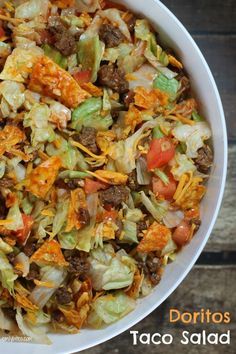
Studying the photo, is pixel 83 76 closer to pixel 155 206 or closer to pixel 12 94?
pixel 12 94

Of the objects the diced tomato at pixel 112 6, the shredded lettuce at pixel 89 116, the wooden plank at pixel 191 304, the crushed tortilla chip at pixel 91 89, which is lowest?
the wooden plank at pixel 191 304

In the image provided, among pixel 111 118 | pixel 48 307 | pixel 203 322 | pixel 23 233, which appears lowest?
pixel 203 322

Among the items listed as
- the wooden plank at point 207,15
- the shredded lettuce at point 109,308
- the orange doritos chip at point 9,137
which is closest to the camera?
the orange doritos chip at point 9,137

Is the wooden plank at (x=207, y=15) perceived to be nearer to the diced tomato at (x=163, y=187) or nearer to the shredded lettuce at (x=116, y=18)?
the shredded lettuce at (x=116, y=18)

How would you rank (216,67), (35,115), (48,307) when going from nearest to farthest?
(35,115), (48,307), (216,67)

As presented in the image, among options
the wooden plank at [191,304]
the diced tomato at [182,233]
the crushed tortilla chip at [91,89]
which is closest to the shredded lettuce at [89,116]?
the crushed tortilla chip at [91,89]

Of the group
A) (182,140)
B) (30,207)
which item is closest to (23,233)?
(30,207)

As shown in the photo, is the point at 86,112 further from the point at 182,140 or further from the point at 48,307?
the point at 48,307
